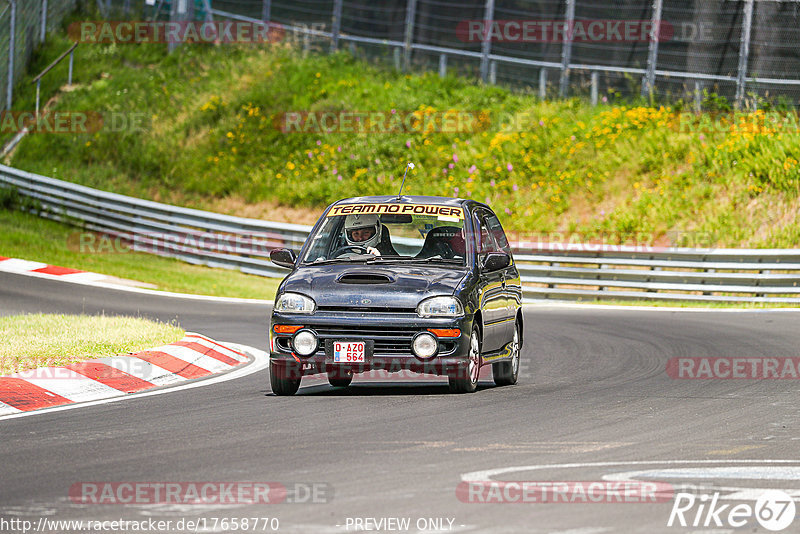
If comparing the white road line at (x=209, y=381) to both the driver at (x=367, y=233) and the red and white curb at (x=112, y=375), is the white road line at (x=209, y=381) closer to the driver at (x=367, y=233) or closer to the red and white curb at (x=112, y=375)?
the red and white curb at (x=112, y=375)

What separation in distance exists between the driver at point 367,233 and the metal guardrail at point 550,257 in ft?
38.9

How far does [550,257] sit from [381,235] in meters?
12.3

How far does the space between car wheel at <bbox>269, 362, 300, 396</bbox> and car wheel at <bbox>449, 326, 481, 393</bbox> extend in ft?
4.31

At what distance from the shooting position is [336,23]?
3428cm

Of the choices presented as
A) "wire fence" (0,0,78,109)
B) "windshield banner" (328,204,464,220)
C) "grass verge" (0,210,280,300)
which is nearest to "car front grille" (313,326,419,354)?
"windshield banner" (328,204,464,220)

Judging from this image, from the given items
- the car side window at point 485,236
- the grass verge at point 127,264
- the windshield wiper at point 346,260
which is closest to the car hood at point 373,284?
the windshield wiper at point 346,260

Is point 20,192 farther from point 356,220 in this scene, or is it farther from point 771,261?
point 356,220

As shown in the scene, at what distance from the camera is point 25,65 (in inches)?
1449

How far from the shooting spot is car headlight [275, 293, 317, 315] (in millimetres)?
9875

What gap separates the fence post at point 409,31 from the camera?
103 ft

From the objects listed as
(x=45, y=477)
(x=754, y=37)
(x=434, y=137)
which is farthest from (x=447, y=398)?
(x=434, y=137)

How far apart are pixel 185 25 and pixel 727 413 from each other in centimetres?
3056

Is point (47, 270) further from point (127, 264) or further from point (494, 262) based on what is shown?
point (494, 262)

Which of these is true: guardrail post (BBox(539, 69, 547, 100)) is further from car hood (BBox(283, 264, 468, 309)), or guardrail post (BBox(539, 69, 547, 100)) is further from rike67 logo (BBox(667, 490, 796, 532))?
rike67 logo (BBox(667, 490, 796, 532))
